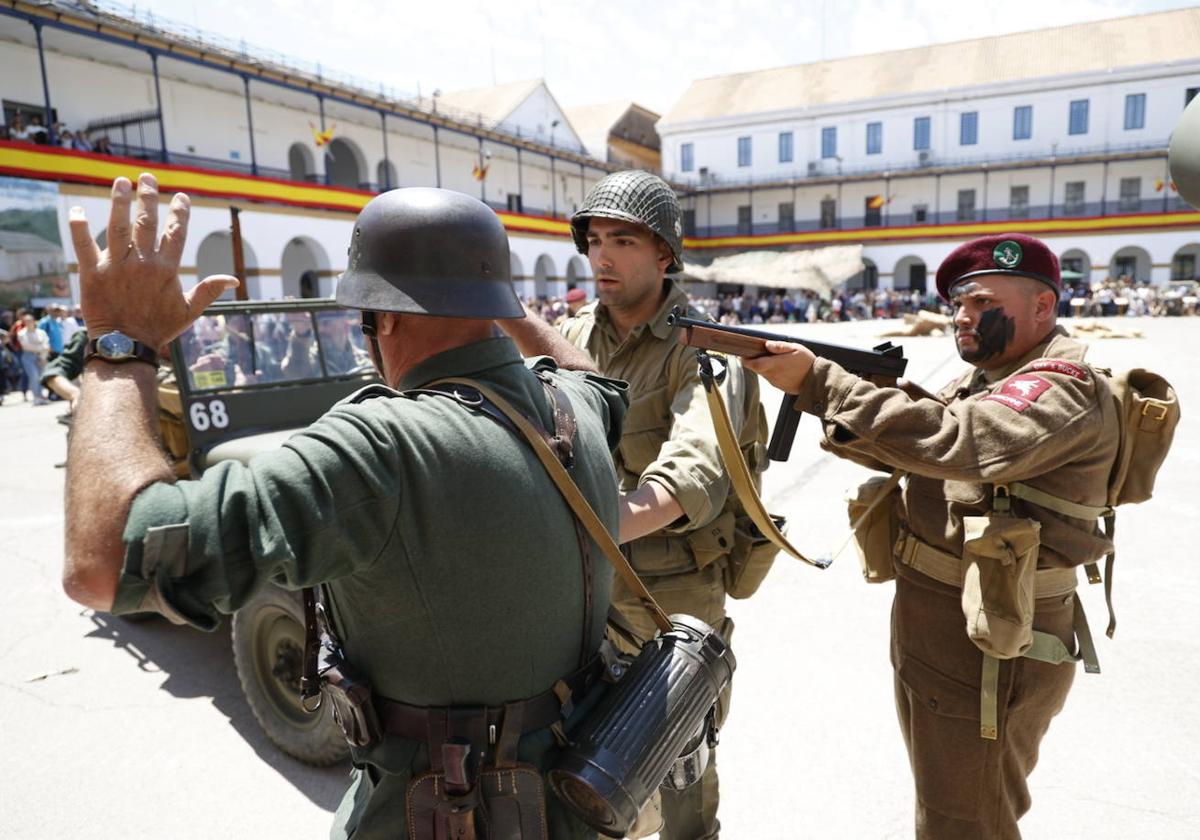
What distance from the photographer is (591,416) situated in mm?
1612

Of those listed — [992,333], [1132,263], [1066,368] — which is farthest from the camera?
[1132,263]

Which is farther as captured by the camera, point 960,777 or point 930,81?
point 930,81

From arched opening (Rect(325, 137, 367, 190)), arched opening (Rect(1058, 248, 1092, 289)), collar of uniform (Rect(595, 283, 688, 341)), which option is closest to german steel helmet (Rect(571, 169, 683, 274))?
collar of uniform (Rect(595, 283, 688, 341))

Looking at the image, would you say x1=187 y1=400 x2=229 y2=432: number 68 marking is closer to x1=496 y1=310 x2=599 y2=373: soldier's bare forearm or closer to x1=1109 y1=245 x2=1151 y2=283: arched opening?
x1=496 y1=310 x2=599 y2=373: soldier's bare forearm

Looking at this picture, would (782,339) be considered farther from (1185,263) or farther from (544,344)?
(1185,263)

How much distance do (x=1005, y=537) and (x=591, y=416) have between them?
103cm

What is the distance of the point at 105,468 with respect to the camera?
1035mm

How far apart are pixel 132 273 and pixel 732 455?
1377 mm

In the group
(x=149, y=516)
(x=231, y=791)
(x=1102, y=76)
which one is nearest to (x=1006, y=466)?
(x=149, y=516)

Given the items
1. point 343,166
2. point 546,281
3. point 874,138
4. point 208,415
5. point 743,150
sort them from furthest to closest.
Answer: point 743,150 < point 874,138 < point 546,281 < point 343,166 < point 208,415

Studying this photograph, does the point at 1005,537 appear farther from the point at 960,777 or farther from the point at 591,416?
the point at 591,416

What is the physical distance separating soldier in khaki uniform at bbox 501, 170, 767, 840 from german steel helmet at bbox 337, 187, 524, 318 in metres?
0.73

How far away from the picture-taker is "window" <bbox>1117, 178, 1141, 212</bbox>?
1516 inches

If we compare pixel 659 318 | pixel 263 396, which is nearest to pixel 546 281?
pixel 263 396
